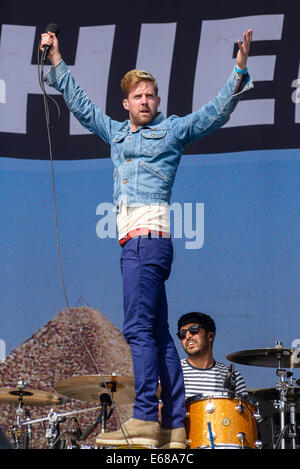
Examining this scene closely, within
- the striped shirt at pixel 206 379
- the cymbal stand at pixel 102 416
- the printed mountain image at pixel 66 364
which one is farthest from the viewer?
the printed mountain image at pixel 66 364

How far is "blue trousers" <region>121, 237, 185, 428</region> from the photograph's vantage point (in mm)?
3266

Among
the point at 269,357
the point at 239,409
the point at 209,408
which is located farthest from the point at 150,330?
the point at 269,357

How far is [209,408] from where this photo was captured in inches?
151

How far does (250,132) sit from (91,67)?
1.40m

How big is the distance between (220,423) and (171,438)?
1.71ft

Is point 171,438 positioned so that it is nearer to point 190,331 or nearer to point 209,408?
point 209,408

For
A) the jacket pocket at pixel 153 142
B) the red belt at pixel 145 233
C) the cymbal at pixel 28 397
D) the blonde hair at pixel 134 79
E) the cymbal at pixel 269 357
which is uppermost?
the blonde hair at pixel 134 79

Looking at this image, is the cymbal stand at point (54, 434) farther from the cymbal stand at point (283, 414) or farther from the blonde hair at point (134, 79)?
the blonde hair at point (134, 79)

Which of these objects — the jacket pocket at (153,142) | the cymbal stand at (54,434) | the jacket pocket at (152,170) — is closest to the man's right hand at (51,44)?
the jacket pocket at (153,142)

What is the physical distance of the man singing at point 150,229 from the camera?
3271mm

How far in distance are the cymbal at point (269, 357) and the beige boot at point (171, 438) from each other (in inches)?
53.2

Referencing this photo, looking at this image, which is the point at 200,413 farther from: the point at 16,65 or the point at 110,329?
the point at 16,65

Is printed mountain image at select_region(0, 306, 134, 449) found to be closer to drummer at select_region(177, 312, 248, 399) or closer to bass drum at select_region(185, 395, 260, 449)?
drummer at select_region(177, 312, 248, 399)
